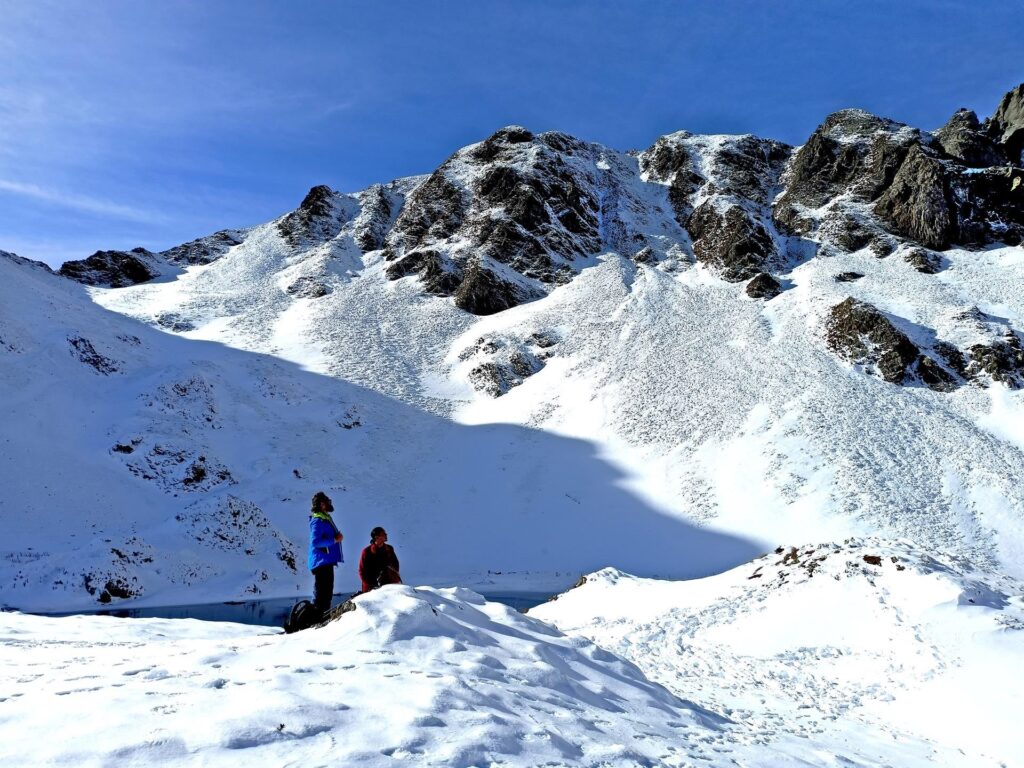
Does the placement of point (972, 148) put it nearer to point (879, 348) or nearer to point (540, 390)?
point (879, 348)

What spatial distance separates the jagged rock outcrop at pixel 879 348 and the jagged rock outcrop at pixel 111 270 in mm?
70265

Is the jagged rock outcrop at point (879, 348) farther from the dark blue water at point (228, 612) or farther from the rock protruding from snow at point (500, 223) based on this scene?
the dark blue water at point (228, 612)

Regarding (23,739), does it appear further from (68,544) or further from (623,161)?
(623,161)

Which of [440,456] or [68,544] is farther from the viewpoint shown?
[440,456]

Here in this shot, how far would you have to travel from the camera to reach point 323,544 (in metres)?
10.1

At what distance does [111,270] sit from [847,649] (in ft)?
258

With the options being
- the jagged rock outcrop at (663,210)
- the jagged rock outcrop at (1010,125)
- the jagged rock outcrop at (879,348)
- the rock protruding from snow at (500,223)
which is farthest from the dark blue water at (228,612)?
the jagged rock outcrop at (1010,125)

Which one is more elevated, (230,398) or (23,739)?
(230,398)

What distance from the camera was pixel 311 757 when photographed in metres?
4.46

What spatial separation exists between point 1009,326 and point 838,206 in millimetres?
29727

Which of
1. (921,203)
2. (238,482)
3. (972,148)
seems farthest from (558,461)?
(972,148)

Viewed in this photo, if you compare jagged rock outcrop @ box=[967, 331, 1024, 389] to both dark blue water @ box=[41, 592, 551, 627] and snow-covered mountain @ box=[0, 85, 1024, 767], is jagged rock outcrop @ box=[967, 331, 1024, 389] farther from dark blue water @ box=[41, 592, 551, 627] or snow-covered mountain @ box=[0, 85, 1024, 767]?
dark blue water @ box=[41, 592, 551, 627]

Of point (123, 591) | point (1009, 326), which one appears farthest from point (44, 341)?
point (1009, 326)

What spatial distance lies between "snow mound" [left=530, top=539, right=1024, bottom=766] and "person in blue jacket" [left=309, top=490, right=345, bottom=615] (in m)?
5.94
